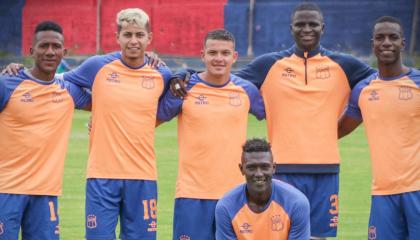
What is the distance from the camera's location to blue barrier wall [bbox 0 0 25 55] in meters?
30.8

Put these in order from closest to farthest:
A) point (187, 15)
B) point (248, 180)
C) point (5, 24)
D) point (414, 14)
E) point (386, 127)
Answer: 1. point (248, 180)
2. point (386, 127)
3. point (414, 14)
4. point (187, 15)
5. point (5, 24)

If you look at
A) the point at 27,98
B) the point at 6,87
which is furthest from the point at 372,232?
the point at 6,87

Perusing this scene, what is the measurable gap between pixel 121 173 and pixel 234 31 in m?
20.2

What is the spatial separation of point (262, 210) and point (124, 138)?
147 cm

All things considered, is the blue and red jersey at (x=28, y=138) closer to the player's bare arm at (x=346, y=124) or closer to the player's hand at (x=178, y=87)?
the player's hand at (x=178, y=87)

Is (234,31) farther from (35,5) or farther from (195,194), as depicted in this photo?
(195,194)

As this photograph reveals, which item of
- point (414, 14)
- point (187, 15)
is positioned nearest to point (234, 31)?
point (187, 15)

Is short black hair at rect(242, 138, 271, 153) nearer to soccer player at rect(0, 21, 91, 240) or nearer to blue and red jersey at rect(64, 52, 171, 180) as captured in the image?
blue and red jersey at rect(64, 52, 171, 180)

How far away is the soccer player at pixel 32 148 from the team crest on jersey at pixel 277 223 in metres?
1.85

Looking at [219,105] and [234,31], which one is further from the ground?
[234,31]

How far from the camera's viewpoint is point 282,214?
320 inches

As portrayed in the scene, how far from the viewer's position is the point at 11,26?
30.9m

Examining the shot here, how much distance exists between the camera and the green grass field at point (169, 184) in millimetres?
12453

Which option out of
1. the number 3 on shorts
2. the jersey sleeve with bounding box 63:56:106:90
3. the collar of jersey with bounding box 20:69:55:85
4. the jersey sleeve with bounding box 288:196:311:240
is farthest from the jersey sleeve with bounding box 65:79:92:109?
the jersey sleeve with bounding box 288:196:311:240
